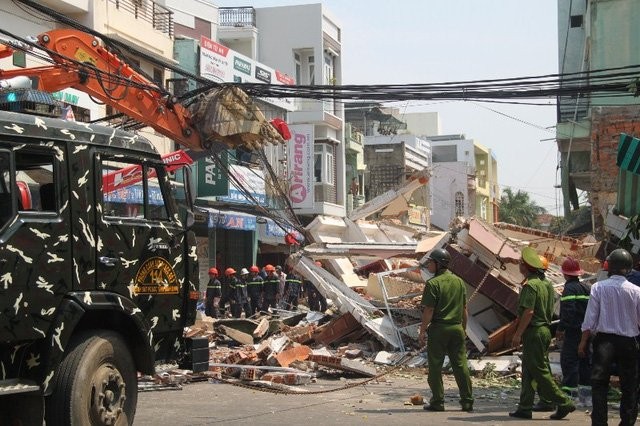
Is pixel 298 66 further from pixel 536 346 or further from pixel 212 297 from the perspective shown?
pixel 536 346

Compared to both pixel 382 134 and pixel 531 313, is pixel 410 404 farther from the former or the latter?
pixel 382 134

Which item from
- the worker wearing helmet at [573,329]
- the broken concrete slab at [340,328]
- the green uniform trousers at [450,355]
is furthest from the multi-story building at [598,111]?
the green uniform trousers at [450,355]

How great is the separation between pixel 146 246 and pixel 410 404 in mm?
4778

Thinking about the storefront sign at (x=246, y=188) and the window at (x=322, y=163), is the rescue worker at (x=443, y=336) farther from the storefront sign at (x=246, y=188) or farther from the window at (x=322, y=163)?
the window at (x=322, y=163)

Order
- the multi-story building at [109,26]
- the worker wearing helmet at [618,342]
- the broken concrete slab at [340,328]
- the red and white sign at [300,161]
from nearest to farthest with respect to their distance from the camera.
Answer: the worker wearing helmet at [618,342], the broken concrete slab at [340,328], the multi-story building at [109,26], the red and white sign at [300,161]

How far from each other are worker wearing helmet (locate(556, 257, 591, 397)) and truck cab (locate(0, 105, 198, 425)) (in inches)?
207

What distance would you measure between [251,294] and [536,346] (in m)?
17.7

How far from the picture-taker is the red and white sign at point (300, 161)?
129ft

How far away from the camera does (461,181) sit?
76938mm

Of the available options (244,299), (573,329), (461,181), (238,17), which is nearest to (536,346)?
(573,329)

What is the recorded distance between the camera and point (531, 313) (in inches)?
418

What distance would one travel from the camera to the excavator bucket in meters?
16.1

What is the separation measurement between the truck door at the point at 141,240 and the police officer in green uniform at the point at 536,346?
4.05 m

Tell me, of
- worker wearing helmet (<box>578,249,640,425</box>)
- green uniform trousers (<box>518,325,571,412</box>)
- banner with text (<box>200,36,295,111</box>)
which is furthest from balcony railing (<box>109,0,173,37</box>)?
worker wearing helmet (<box>578,249,640,425</box>)
